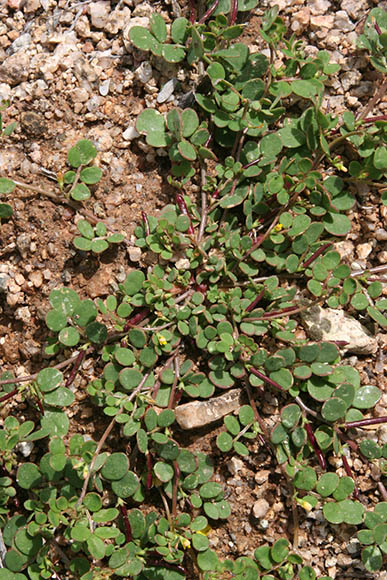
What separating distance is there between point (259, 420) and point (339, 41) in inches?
87.9

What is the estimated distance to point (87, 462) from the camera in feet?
10.5

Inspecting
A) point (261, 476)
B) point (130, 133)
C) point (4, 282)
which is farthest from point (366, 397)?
point (4, 282)

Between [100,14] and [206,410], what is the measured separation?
2.43 m

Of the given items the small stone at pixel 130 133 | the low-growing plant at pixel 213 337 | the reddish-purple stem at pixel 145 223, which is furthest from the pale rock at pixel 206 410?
the small stone at pixel 130 133

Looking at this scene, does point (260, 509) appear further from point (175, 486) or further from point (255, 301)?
point (255, 301)

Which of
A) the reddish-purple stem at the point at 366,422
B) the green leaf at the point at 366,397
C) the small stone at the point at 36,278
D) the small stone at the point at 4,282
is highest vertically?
the small stone at the point at 36,278

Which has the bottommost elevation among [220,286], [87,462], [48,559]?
[48,559]

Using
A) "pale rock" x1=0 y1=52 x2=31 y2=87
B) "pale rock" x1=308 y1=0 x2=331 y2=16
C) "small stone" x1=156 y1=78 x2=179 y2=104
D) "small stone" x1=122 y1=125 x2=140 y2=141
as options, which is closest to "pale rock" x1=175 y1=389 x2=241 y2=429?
"small stone" x1=122 y1=125 x2=140 y2=141

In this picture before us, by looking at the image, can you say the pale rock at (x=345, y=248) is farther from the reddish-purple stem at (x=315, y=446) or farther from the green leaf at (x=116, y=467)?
the green leaf at (x=116, y=467)

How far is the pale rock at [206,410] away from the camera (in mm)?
3396

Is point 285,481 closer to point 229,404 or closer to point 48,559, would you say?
point 229,404

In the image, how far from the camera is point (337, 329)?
3.54m

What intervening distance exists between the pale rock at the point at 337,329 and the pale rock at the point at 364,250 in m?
0.36

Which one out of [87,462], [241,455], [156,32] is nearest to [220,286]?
[241,455]
